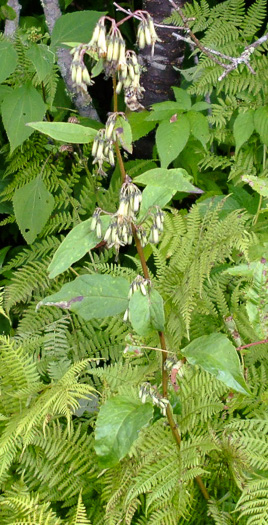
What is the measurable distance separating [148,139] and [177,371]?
1.67 m

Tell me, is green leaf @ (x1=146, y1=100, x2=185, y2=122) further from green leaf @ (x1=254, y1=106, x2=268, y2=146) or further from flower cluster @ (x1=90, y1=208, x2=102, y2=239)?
flower cluster @ (x1=90, y1=208, x2=102, y2=239)

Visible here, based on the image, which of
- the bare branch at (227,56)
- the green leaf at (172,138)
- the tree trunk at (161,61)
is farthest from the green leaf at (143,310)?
the tree trunk at (161,61)

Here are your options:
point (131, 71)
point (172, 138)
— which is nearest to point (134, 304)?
point (131, 71)

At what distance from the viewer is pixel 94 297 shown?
1224mm

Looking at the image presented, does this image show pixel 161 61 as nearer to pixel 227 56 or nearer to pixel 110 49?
pixel 227 56

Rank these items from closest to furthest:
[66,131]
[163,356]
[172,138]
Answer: [66,131]
[163,356]
[172,138]

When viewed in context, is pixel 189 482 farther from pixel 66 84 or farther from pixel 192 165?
pixel 66 84

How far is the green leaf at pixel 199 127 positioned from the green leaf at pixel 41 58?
560mm

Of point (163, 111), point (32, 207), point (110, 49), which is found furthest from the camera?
point (32, 207)

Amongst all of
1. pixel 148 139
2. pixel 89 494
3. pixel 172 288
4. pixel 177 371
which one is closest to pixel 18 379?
pixel 89 494

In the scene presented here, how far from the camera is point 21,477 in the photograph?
1630 mm

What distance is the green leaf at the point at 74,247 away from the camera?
108cm

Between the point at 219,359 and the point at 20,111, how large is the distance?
142 centimetres

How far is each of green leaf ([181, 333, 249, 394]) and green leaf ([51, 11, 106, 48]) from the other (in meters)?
1.47
